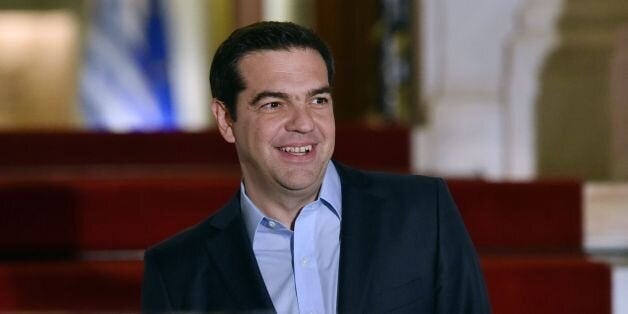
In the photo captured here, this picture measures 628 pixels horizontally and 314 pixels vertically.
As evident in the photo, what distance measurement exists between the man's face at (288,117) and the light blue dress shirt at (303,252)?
1.8 inches

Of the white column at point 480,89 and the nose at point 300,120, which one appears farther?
the white column at point 480,89

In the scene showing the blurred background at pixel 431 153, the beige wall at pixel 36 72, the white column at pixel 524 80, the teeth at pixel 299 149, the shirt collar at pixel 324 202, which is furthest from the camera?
the beige wall at pixel 36 72

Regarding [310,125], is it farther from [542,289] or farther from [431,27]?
[431,27]

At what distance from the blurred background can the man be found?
0.87 m

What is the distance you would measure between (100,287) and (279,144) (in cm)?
106

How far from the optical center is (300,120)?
64.9 inches

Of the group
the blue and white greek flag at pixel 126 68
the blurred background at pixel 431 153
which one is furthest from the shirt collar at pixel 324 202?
the blue and white greek flag at pixel 126 68

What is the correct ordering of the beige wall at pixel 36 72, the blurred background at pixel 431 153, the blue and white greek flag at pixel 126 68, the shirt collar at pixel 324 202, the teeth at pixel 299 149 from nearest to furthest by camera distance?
the teeth at pixel 299 149 → the shirt collar at pixel 324 202 → the blurred background at pixel 431 153 → the beige wall at pixel 36 72 → the blue and white greek flag at pixel 126 68

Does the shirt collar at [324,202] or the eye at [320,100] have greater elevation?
the eye at [320,100]

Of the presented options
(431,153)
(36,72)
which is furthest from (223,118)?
(36,72)

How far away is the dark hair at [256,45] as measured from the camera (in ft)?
5.59

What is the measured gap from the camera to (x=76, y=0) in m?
5.93

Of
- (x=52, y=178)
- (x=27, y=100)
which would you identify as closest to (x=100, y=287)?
(x=52, y=178)

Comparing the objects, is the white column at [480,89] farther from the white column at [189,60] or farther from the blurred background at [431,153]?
the white column at [189,60]
